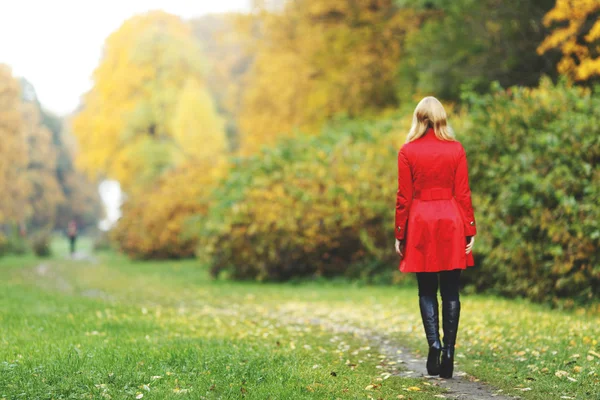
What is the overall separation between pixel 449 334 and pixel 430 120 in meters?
1.72

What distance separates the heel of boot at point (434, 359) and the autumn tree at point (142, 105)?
1337 inches

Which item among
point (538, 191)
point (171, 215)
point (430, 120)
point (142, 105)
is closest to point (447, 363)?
point (430, 120)

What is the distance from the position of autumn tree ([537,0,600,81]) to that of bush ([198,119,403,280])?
153 inches

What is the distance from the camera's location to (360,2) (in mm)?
22797

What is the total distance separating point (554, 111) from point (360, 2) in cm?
1269

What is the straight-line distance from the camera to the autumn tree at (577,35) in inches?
499

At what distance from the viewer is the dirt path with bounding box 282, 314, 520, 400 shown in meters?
5.12

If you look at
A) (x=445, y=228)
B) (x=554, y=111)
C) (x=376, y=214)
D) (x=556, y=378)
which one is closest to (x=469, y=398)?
(x=556, y=378)

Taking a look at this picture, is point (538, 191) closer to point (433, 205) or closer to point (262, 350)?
point (433, 205)

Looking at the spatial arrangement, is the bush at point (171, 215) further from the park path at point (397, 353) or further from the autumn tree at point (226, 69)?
the park path at point (397, 353)

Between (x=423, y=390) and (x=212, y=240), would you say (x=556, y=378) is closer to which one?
(x=423, y=390)

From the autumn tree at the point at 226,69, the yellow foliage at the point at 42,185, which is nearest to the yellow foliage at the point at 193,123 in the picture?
the autumn tree at the point at 226,69

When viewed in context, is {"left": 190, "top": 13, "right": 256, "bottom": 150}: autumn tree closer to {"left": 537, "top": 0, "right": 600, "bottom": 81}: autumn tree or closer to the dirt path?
{"left": 537, "top": 0, "right": 600, "bottom": 81}: autumn tree

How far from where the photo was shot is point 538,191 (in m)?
10.3
